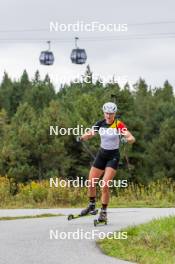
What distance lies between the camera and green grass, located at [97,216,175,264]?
846cm

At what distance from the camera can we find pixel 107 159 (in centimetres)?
1201

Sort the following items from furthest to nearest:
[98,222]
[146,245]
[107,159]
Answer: [107,159]
[98,222]
[146,245]

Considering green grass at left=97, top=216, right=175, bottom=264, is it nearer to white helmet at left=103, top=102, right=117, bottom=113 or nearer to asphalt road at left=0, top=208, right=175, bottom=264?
asphalt road at left=0, top=208, right=175, bottom=264

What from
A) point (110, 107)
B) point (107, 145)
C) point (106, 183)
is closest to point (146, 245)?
point (106, 183)

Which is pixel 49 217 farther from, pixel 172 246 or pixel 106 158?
pixel 172 246

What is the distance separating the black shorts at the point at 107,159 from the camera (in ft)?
39.0

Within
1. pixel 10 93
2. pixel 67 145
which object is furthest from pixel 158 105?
pixel 10 93

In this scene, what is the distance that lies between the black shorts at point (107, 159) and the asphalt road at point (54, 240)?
99 cm

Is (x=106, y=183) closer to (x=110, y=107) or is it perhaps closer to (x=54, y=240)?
(x=110, y=107)

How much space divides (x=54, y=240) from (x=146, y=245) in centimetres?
138

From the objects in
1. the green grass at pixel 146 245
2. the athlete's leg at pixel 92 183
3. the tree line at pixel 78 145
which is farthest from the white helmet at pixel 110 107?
the tree line at pixel 78 145

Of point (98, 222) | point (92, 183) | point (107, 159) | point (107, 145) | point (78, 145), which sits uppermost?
point (78, 145)

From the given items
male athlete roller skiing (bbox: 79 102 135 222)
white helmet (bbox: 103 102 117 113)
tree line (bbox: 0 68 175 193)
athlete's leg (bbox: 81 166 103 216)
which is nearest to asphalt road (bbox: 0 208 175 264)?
athlete's leg (bbox: 81 166 103 216)

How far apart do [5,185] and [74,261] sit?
1139 centimetres
